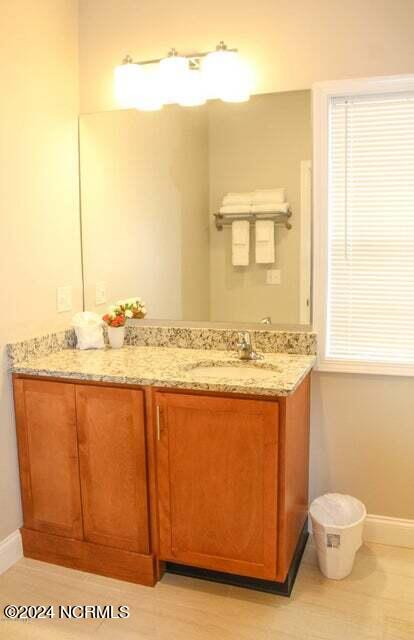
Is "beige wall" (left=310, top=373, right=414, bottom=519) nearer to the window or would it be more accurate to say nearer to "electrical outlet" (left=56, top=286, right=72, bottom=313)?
the window

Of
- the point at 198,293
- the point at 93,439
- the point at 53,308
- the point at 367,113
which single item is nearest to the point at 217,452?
the point at 93,439

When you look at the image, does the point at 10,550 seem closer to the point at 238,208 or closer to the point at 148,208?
the point at 148,208

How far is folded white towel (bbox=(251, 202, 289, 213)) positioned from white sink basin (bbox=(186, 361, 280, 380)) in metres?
0.69

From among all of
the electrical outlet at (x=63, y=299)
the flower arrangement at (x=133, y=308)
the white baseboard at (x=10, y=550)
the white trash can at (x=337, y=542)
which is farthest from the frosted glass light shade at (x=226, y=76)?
the white baseboard at (x=10, y=550)

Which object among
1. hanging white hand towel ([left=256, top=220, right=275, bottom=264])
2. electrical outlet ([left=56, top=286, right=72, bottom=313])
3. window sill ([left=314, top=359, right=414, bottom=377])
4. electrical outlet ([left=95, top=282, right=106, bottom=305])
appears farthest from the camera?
electrical outlet ([left=95, top=282, right=106, bottom=305])

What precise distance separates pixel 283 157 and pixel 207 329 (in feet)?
Result: 2.81

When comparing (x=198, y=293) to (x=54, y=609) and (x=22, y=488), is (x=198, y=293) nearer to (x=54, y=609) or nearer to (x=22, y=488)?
(x=22, y=488)

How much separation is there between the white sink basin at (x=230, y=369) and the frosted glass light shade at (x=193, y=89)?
1199mm

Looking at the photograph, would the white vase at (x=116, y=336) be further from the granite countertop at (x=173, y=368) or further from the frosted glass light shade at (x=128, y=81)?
the frosted glass light shade at (x=128, y=81)

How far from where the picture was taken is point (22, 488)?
2283 mm

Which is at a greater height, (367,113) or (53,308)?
(367,113)

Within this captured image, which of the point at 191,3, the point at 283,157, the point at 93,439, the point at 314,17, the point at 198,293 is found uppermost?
the point at 191,3

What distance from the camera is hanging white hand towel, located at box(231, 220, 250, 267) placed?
242 cm

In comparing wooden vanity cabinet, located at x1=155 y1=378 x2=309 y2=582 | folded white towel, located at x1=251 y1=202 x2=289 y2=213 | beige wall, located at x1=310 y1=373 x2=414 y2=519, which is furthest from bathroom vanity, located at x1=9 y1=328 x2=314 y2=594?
folded white towel, located at x1=251 y1=202 x2=289 y2=213
